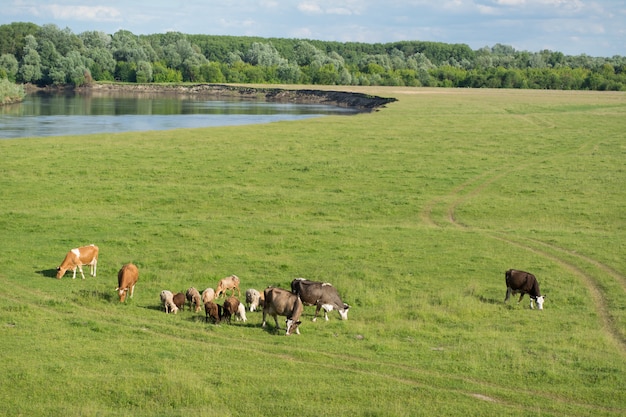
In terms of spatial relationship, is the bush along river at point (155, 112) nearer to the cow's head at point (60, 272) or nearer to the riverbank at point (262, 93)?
the riverbank at point (262, 93)

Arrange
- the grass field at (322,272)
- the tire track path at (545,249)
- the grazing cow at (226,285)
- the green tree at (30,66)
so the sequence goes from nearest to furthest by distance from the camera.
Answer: the grass field at (322,272)
the tire track path at (545,249)
the grazing cow at (226,285)
the green tree at (30,66)

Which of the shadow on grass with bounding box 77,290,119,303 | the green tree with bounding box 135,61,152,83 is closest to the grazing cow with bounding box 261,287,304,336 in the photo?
the shadow on grass with bounding box 77,290,119,303

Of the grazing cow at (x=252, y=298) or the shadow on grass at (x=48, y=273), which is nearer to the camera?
the grazing cow at (x=252, y=298)

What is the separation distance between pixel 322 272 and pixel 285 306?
6.68 m

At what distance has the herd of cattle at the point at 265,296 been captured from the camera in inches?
699

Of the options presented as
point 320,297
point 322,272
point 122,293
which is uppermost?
point 320,297

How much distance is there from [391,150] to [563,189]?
15.2m

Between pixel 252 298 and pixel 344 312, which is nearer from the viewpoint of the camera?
pixel 344 312

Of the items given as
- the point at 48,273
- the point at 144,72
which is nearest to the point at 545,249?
the point at 48,273

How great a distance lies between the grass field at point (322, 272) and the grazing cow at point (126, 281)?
0.37 meters

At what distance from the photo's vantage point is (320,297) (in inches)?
756

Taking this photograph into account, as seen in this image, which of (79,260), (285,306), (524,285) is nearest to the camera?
(285,306)

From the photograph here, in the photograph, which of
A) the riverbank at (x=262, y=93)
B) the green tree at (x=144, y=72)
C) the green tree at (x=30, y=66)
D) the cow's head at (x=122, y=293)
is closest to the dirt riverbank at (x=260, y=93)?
the riverbank at (x=262, y=93)

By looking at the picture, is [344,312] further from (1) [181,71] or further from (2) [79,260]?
(1) [181,71]
